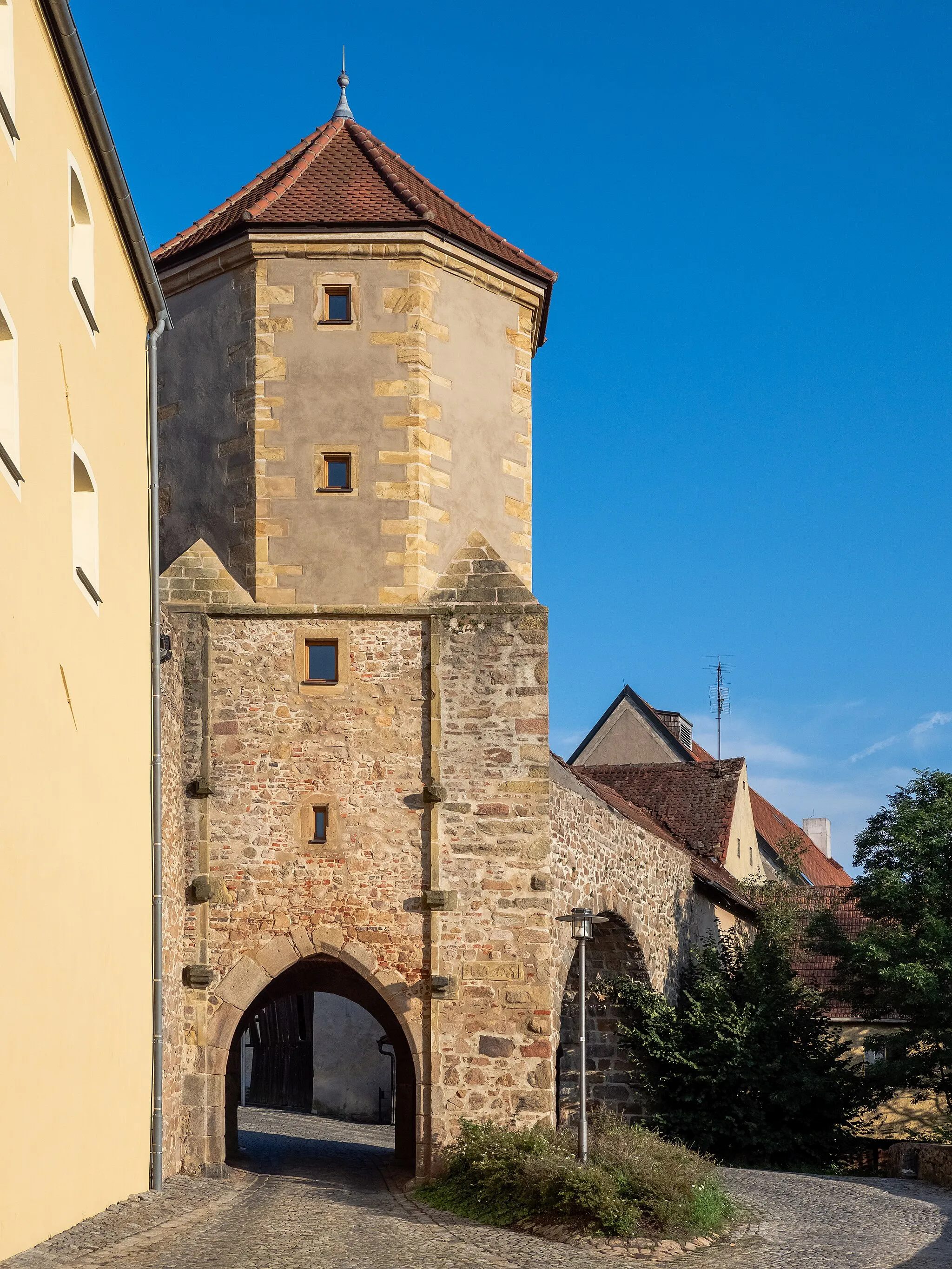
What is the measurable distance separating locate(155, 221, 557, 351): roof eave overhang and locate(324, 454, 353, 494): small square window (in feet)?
7.25

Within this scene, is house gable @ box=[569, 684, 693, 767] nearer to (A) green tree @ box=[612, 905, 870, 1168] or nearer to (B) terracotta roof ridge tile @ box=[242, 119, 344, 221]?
(A) green tree @ box=[612, 905, 870, 1168]

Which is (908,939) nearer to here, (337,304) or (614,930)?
(614,930)

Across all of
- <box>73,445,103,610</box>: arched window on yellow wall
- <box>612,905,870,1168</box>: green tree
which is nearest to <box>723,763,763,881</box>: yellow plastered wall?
<box>612,905,870,1168</box>: green tree

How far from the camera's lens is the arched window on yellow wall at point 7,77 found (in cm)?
834

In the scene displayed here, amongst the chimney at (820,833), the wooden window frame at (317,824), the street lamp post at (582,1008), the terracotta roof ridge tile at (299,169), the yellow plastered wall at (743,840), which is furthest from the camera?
the chimney at (820,833)

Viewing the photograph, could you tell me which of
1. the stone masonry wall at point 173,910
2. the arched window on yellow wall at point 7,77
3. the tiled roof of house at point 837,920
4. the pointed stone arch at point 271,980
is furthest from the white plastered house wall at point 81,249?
the tiled roof of house at point 837,920

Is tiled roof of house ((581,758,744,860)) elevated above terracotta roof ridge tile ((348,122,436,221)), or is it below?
below

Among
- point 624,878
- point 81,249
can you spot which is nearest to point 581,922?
point 624,878

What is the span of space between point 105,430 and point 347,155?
688 cm

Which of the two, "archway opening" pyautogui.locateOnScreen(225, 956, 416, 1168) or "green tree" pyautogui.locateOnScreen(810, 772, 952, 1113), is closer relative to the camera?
"green tree" pyautogui.locateOnScreen(810, 772, 952, 1113)

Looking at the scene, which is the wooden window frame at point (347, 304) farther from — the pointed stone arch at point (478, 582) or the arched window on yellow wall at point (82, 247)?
the arched window on yellow wall at point (82, 247)

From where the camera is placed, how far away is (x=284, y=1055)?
99.3 feet

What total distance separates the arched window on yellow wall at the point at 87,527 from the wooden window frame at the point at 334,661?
168 inches

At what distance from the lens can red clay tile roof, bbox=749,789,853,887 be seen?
1494 inches
